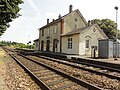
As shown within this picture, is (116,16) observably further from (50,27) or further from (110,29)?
(110,29)

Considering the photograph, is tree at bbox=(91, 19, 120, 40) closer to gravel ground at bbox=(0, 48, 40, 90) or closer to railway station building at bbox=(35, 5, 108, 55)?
railway station building at bbox=(35, 5, 108, 55)

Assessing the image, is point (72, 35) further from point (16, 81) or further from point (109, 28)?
point (109, 28)

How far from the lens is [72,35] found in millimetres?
37562

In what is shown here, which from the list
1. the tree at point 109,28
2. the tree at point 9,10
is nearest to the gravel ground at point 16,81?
the tree at point 9,10

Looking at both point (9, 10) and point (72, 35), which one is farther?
point (72, 35)

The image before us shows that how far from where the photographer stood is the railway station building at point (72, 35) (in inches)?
1406

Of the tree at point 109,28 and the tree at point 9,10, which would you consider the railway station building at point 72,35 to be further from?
the tree at point 109,28

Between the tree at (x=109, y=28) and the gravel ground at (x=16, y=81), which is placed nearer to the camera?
the gravel ground at (x=16, y=81)

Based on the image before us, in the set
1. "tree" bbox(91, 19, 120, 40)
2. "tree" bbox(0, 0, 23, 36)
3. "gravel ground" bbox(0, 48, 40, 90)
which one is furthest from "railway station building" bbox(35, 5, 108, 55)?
"gravel ground" bbox(0, 48, 40, 90)

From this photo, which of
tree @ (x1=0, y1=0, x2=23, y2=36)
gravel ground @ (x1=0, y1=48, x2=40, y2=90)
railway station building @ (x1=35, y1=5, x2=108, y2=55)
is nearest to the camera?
gravel ground @ (x1=0, y1=48, x2=40, y2=90)

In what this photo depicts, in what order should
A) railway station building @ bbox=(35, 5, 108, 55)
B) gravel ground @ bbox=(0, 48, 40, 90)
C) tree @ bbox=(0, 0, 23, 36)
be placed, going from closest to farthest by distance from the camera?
gravel ground @ bbox=(0, 48, 40, 90), tree @ bbox=(0, 0, 23, 36), railway station building @ bbox=(35, 5, 108, 55)

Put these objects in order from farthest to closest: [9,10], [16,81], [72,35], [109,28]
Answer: [109,28]
[72,35]
[9,10]
[16,81]

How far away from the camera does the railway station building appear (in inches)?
1406

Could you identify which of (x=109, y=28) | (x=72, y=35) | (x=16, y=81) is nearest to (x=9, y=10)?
(x=16, y=81)
